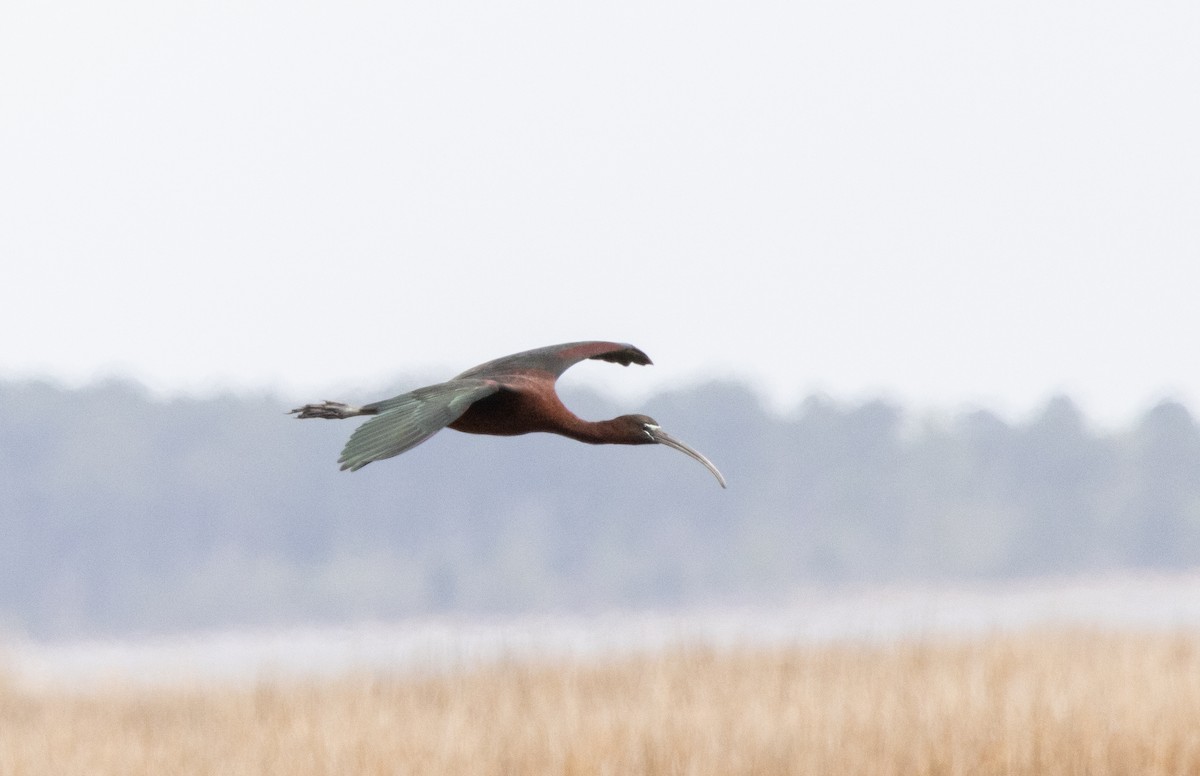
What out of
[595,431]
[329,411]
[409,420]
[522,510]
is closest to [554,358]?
[595,431]

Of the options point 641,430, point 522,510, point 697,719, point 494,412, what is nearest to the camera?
point 494,412

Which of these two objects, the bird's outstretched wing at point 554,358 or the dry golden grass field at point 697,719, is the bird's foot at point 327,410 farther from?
the dry golden grass field at point 697,719

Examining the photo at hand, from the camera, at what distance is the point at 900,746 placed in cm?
896

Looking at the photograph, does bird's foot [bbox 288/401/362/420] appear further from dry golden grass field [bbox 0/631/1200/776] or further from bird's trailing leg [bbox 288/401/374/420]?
dry golden grass field [bbox 0/631/1200/776]

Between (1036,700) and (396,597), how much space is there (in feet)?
141

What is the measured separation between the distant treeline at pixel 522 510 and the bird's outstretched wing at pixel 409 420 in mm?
44505

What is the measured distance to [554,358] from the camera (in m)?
5.20

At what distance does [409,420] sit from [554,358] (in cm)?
95

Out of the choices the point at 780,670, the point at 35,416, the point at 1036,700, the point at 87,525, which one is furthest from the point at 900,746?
the point at 35,416

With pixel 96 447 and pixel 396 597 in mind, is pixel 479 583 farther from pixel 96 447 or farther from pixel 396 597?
pixel 96 447

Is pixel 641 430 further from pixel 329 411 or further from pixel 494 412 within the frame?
pixel 329 411

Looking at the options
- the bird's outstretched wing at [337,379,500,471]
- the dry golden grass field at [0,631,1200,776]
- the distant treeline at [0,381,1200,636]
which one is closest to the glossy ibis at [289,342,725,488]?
the bird's outstretched wing at [337,379,500,471]

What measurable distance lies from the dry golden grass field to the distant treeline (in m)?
35.6

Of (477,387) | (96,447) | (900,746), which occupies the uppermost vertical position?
(96,447)
